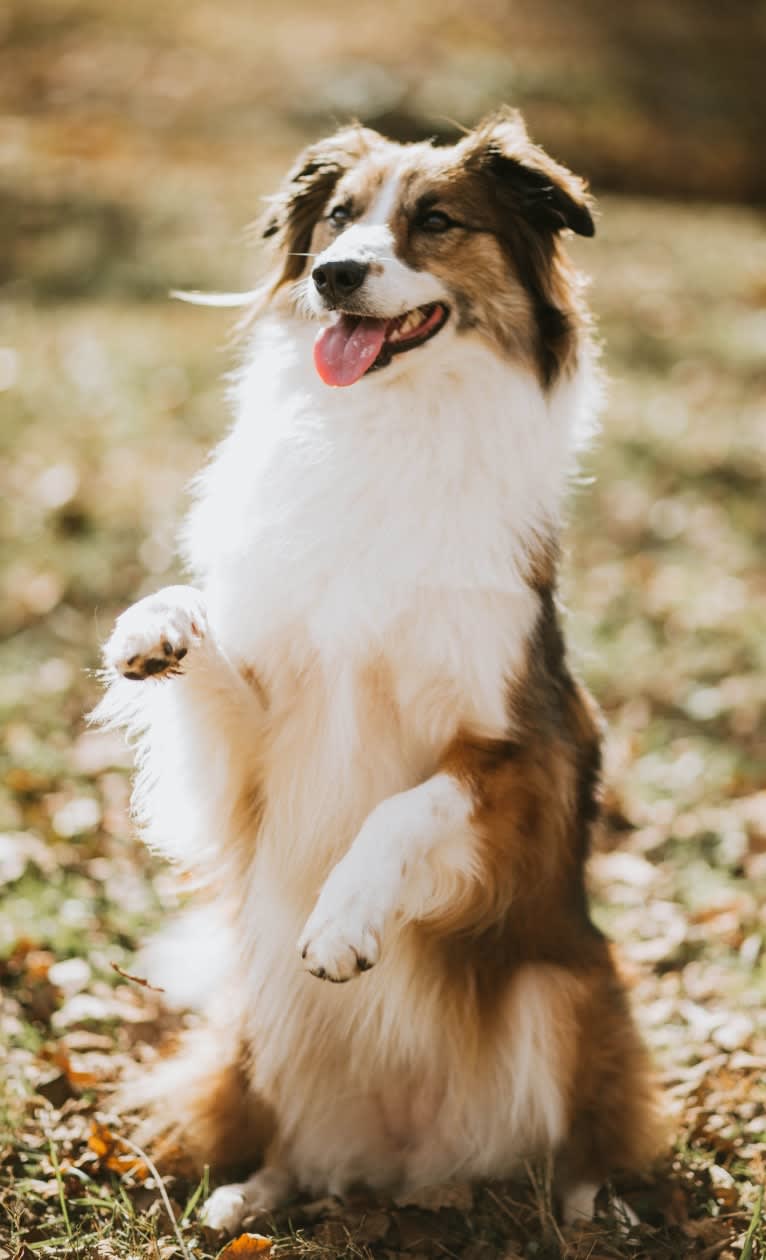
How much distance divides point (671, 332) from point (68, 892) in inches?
298

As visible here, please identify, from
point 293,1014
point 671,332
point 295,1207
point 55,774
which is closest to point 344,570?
point 293,1014

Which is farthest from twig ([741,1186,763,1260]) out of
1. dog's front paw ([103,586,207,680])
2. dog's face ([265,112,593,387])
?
dog's face ([265,112,593,387])

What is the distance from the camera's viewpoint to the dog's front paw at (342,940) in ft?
8.17

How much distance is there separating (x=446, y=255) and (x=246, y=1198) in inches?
94.0

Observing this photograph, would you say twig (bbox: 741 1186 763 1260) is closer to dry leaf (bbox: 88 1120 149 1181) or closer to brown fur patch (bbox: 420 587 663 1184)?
brown fur patch (bbox: 420 587 663 1184)

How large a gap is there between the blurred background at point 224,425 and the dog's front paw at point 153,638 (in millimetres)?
1237

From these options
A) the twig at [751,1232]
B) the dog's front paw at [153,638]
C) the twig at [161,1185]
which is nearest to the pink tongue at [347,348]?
the dog's front paw at [153,638]

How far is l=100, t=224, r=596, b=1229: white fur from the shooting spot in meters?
2.80

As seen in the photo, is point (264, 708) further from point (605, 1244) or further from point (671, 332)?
point (671, 332)

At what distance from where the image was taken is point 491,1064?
3.06 metres

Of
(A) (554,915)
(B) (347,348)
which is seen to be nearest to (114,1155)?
(A) (554,915)

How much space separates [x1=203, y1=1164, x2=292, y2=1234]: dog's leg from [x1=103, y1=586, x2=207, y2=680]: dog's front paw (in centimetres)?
131

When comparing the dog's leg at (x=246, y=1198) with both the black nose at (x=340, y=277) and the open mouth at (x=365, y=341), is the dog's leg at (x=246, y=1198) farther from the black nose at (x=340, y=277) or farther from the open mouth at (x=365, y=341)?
the black nose at (x=340, y=277)

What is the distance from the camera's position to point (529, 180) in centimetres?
313
